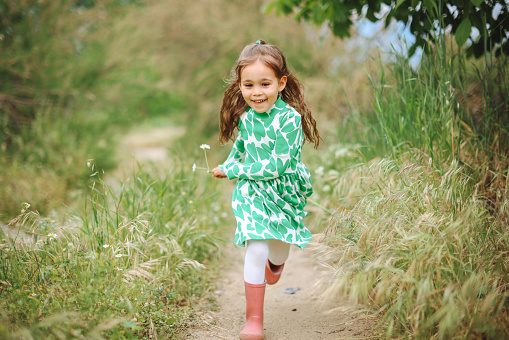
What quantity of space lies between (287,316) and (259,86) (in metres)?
1.42

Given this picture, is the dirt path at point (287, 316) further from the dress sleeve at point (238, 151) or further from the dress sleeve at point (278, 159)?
the dress sleeve at point (238, 151)

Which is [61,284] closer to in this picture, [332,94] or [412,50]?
[412,50]

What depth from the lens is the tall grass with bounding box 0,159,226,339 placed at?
6.49ft

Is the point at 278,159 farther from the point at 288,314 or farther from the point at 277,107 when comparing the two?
the point at 288,314

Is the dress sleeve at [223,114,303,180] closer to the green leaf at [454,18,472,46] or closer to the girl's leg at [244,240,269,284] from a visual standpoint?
the girl's leg at [244,240,269,284]

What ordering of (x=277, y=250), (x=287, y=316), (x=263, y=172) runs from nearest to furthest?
(x=263, y=172)
(x=277, y=250)
(x=287, y=316)

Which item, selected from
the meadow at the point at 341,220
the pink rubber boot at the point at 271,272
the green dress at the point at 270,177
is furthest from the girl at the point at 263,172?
the meadow at the point at 341,220

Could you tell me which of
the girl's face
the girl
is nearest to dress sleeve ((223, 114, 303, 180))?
the girl

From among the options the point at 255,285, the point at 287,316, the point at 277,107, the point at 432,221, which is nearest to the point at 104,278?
the point at 255,285

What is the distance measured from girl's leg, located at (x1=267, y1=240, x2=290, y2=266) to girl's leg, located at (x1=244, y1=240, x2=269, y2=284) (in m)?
0.23

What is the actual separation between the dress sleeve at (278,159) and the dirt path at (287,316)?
1.97 feet

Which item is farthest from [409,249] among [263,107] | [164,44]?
[164,44]

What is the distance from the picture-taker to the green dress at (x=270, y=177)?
226 centimetres

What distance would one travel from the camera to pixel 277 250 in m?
2.53
